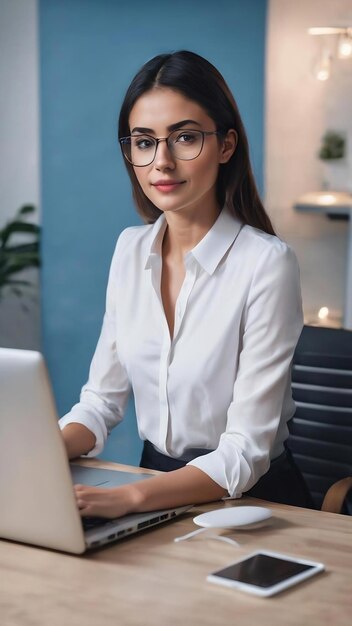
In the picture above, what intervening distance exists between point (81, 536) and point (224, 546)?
23 cm

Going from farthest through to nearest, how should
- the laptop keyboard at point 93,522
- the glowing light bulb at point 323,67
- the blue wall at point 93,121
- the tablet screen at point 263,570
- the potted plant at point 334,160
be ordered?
the potted plant at point 334,160 < the glowing light bulb at point 323,67 < the blue wall at point 93,121 < the laptop keyboard at point 93,522 < the tablet screen at point 263,570

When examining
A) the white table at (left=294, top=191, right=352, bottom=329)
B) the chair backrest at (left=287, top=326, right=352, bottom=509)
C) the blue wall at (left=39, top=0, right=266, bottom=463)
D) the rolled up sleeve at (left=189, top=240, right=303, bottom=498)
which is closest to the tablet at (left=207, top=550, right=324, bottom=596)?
the rolled up sleeve at (left=189, top=240, right=303, bottom=498)

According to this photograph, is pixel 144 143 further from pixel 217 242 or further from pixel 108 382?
pixel 108 382

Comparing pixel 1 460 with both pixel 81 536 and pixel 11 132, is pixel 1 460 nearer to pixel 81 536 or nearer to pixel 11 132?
pixel 81 536

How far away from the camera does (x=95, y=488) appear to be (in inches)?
65.3

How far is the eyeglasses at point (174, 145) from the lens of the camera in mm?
2051

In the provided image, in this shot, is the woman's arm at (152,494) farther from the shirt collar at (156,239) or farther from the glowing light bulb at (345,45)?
the glowing light bulb at (345,45)

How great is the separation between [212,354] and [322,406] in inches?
27.7

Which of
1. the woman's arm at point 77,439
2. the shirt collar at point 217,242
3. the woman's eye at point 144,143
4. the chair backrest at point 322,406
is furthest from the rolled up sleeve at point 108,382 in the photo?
the chair backrest at point 322,406

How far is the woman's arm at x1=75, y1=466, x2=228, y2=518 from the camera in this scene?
5.32 feet

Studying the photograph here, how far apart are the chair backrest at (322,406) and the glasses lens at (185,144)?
2.48 feet

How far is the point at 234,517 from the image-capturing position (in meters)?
1.64

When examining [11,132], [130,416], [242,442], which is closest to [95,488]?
[242,442]

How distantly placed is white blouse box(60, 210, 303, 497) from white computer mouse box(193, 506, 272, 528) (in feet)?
0.50
